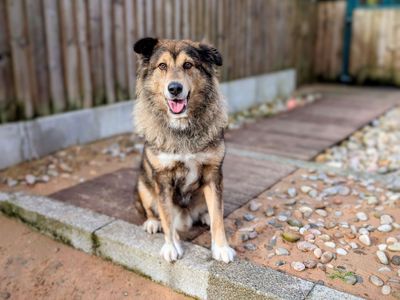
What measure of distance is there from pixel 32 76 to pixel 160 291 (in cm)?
305

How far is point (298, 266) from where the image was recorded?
9.13 feet

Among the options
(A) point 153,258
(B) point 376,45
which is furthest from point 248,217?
(B) point 376,45

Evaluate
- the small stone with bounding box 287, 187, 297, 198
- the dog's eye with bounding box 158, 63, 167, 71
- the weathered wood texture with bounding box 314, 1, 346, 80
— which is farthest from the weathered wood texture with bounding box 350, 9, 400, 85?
the dog's eye with bounding box 158, 63, 167, 71

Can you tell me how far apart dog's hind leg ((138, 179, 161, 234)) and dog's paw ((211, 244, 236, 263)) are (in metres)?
0.57

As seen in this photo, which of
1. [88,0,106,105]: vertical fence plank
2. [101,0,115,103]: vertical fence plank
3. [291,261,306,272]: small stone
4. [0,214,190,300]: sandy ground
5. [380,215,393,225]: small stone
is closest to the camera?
[291,261,306,272]: small stone

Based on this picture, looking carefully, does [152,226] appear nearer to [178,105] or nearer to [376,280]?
[178,105]

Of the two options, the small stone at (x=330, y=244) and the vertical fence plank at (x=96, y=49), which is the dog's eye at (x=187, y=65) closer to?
the small stone at (x=330, y=244)

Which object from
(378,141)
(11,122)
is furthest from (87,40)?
(378,141)

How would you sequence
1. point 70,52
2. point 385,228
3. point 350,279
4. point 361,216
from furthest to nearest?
point 70,52
point 361,216
point 385,228
point 350,279

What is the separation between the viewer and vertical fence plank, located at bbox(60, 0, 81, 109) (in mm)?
4977

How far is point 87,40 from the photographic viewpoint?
5281mm

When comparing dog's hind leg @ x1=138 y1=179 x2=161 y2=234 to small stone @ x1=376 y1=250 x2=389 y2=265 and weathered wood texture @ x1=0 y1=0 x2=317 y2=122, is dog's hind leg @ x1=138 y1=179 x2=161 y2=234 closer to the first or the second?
weathered wood texture @ x1=0 y1=0 x2=317 y2=122

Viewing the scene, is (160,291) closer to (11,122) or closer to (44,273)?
(44,273)

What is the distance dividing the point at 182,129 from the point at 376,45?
866cm
